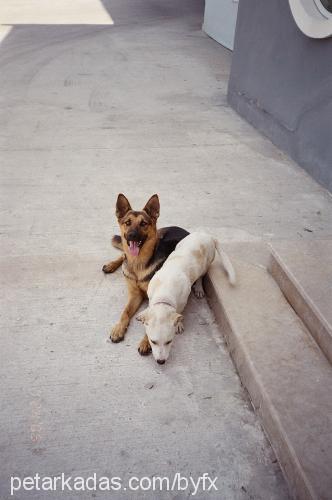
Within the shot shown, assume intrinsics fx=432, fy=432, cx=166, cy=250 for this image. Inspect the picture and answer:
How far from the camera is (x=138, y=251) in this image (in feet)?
11.3

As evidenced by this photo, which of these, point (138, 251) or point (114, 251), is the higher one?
point (138, 251)

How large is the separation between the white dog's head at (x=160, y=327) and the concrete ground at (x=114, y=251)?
20 centimetres

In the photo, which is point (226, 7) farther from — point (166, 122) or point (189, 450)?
point (189, 450)

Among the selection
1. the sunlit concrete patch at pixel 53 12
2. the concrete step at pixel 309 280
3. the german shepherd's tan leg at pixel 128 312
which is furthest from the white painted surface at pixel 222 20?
the german shepherd's tan leg at pixel 128 312

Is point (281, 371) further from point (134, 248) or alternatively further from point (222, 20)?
point (222, 20)

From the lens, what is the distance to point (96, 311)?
141 inches

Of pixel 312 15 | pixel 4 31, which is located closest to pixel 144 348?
pixel 312 15

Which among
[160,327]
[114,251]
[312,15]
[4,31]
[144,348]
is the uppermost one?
[312,15]

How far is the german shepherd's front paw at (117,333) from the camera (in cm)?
329

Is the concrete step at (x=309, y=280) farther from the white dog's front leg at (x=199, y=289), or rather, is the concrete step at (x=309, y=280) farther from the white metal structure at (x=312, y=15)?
the white metal structure at (x=312, y=15)

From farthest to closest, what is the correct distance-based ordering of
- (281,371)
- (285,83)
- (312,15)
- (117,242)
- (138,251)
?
(285,83), (312,15), (117,242), (138,251), (281,371)

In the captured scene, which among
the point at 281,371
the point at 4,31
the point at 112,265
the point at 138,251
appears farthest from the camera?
the point at 4,31

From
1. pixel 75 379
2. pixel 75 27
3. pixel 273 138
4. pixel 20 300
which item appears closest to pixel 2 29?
pixel 75 27

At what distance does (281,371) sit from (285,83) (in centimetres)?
491
